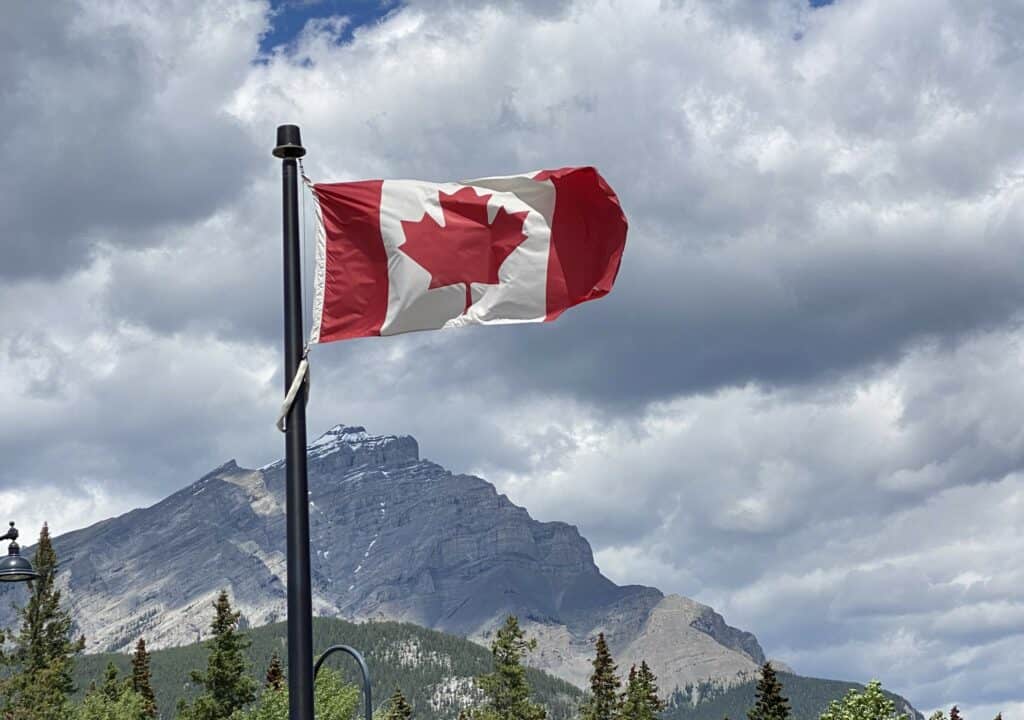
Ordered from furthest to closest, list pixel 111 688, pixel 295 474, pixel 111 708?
pixel 111 688 → pixel 111 708 → pixel 295 474

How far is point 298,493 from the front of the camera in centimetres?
1244

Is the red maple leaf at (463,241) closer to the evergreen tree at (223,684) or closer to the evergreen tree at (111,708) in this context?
the evergreen tree at (111,708)

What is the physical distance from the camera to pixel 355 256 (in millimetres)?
14070

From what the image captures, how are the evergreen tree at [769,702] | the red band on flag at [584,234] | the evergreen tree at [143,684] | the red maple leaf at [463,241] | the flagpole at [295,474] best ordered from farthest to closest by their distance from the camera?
the evergreen tree at [143,684] < the evergreen tree at [769,702] < the red band on flag at [584,234] < the red maple leaf at [463,241] < the flagpole at [295,474]

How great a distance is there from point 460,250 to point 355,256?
43.6 inches

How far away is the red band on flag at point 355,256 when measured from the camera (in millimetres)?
13984

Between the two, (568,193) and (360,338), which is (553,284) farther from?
(360,338)

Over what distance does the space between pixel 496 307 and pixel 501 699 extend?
81.6 m

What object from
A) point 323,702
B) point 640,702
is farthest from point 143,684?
point 640,702

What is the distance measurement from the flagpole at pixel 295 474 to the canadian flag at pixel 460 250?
83cm

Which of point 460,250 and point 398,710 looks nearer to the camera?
point 460,250

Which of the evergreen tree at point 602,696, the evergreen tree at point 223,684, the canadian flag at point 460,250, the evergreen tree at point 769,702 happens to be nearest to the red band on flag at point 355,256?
the canadian flag at point 460,250

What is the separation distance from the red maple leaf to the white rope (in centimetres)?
187

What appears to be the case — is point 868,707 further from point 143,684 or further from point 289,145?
point 289,145
